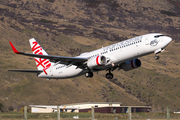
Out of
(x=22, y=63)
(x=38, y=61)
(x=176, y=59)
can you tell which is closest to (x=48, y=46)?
(x=22, y=63)

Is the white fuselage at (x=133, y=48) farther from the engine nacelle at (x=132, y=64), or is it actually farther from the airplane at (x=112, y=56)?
the engine nacelle at (x=132, y=64)

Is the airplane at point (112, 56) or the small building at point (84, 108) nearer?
the airplane at point (112, 56)

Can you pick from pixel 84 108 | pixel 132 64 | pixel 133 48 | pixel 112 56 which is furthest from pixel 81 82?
pixel 133 48

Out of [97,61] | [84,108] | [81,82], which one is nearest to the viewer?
[97,61]

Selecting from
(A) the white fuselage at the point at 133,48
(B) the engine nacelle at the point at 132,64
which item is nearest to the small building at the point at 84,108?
(B) the engine nacelle at the point at 132,64

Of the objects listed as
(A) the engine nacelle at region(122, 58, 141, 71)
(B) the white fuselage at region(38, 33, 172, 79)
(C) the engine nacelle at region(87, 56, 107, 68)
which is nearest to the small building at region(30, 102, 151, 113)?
(A) the engine nacelle at region(122, 58, 141, 71)

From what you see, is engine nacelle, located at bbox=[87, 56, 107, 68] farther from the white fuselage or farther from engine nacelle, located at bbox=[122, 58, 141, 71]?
engine nacelle, located at bbox=[122, 58, 141, 71]

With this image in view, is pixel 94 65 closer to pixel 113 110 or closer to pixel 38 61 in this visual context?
pixel 38 61

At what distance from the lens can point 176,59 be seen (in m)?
152

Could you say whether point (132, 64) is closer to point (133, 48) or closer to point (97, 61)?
A: point (133, 48)

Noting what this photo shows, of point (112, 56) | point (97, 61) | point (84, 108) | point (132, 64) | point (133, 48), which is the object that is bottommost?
point (84, 108)

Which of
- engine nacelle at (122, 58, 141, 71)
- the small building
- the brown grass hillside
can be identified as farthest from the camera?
the brown grass hillside

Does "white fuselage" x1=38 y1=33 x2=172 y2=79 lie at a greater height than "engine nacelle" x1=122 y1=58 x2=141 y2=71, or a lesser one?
greater

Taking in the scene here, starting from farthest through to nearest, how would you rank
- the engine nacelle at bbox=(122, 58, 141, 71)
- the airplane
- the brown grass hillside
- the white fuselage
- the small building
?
the brown grass hillside < the small building < the engine nacelle at bbox=(122, 58, 141, 71) < the airplane < the white fuselage
